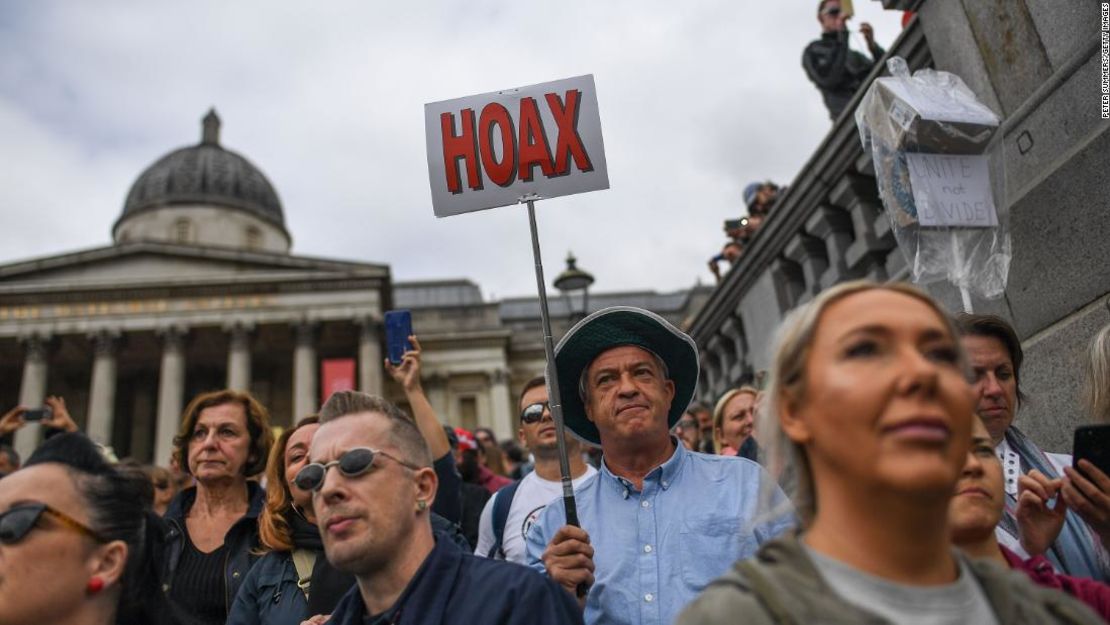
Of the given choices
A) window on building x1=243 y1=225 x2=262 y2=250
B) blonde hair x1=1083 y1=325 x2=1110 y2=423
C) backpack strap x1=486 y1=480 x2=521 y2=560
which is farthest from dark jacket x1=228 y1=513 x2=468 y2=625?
window on building x1=243 y1=225 x2=262 y2=250

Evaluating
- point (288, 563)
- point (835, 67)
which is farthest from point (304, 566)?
point (835, 67)

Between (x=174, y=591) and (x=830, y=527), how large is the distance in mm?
3722

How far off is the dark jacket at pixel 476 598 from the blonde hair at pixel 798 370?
101cm

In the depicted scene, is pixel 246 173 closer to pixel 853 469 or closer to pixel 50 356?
pixel 50 356

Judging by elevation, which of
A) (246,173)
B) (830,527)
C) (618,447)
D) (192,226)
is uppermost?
(246,173)

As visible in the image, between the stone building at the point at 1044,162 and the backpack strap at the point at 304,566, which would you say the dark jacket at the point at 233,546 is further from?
the stone building at the point at 1044,162

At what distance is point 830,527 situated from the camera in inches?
62.3

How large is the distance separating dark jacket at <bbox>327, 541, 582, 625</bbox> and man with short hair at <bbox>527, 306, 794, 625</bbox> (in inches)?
7.8

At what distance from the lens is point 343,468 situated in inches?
110

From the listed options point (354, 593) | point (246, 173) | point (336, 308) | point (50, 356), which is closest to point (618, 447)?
point (354, 593)

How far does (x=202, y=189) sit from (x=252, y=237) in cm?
378

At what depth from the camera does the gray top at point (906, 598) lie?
57.6 inches

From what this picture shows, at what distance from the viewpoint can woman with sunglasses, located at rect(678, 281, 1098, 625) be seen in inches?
58.0

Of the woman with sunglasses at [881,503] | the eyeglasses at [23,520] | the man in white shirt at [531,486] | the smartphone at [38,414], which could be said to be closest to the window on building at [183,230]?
the smartphone at [38,414]
